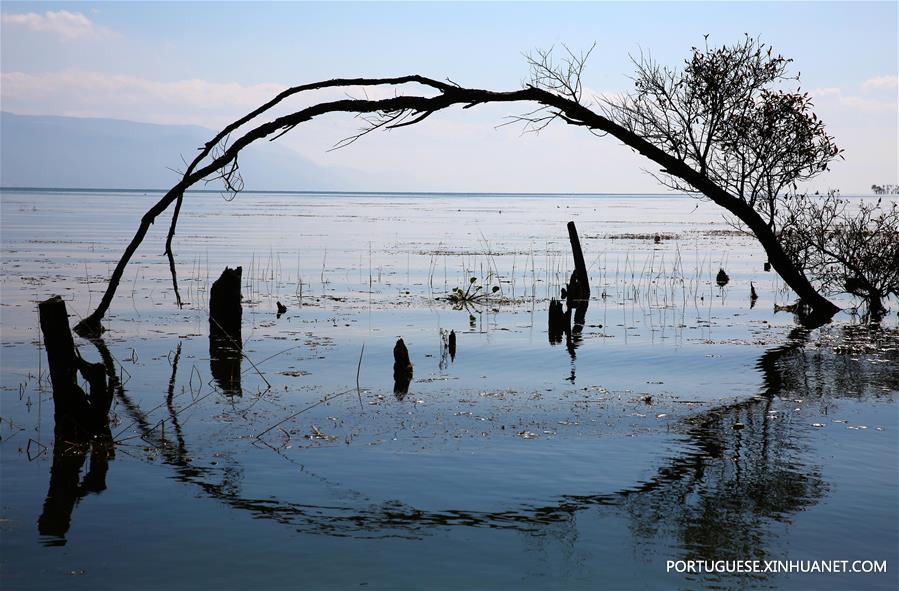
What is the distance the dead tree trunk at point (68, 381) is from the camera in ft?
34.5

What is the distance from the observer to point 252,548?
7906 mm

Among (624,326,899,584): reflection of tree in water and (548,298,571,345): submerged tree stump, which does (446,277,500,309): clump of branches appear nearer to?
(548,298,571,345): submerged tree stump

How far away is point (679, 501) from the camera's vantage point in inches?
352

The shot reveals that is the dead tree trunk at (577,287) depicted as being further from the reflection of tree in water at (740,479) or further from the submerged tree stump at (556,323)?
the reflection of tree in water at (740,479)

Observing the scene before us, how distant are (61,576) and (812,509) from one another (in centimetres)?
707

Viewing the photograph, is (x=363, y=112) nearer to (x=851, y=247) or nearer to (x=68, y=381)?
(x=68, y=381)

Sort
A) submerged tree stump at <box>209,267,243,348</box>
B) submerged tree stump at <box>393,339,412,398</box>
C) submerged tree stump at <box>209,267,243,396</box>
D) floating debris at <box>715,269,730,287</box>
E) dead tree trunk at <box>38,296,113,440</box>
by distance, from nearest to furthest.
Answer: dead tree trunk at <box>38,296,113,440</box> → submerged tree stump at <box>393,339,412,398</box> → submerged tree stump at <box>209,267,243,396</box> → submerged tree stump at <box>209,267,243,348</box> → floating debris at <box>715,269,730,287</box>

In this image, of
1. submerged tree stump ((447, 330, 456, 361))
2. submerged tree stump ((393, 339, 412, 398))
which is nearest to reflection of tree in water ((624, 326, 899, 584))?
submerged tree stump ((393, 339, 412, 398))

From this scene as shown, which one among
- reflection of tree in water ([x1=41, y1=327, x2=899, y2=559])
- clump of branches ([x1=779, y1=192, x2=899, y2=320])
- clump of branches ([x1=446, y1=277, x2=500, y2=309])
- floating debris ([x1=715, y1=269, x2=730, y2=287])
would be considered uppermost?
clump of branches ([x1=779, y1=192, x2=899, y2=320])

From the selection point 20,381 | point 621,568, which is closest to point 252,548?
point 621,568

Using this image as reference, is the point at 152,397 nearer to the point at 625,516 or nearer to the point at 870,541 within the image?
the point at 625,516

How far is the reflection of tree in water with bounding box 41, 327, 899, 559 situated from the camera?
823 centimetres

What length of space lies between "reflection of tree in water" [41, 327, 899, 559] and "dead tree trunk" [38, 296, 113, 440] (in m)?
0.71

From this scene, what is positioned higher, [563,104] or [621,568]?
[563,104]
